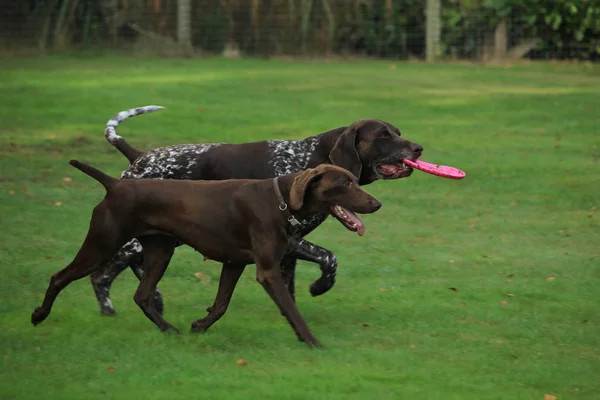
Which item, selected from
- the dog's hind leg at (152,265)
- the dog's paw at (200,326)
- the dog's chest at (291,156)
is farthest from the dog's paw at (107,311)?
the dog's chest at (291,156)

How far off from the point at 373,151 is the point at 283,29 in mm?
18450

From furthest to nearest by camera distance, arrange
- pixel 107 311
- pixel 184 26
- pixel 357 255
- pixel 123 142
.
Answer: pixel 184 26 < pixel 357 255 < pixel 123 142 < pixel 107 311

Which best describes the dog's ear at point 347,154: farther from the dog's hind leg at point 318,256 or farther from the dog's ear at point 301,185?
the dog's ear at point 301,185

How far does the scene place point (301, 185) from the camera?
776cm

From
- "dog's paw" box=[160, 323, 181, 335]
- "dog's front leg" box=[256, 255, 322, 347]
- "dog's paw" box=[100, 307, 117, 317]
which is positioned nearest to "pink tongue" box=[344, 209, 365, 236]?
"dog's front leg" box=[256, 255, 322, 347]

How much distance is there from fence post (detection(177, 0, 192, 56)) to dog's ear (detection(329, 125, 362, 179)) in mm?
18601

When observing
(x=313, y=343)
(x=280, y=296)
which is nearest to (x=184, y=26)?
(x=280, y=296)

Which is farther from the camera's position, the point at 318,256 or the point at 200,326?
the point at 318,256

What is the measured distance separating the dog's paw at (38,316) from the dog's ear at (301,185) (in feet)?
6.10

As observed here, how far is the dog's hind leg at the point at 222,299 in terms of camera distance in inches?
323

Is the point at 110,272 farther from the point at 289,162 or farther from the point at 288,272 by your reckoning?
the point at 289,162

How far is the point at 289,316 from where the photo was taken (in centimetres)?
777

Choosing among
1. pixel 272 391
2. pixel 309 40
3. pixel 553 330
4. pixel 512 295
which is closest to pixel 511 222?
pixel 512 295

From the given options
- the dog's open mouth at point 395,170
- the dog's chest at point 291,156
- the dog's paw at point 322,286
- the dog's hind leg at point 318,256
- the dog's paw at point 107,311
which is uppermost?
the dog's chest at point 291,156
